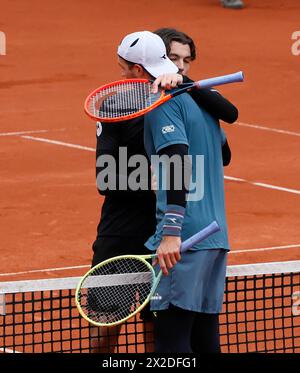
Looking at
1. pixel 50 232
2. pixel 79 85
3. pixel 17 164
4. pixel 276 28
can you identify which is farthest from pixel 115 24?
pixel 50 232

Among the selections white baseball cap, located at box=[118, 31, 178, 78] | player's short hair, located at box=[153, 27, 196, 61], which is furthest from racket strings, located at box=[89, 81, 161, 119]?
player's short hair, located at box=[153, 27, 196, 61]

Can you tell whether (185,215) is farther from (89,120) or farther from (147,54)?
(89,120)

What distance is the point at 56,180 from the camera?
15.0 metres

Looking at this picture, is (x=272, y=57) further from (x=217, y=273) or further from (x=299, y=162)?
(x=217, y=273)

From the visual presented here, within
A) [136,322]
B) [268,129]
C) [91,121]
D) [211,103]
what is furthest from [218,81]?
[91,121]

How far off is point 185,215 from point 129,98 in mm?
713

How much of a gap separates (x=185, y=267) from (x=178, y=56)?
1.32 metres

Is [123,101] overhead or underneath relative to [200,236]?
overhead

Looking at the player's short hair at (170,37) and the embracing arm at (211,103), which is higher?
the player's short hair at (170,37)

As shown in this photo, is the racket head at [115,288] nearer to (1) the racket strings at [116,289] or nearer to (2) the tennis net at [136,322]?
(1) the racket strings at [116,289]

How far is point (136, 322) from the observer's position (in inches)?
291

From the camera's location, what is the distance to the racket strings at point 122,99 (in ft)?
20.9
